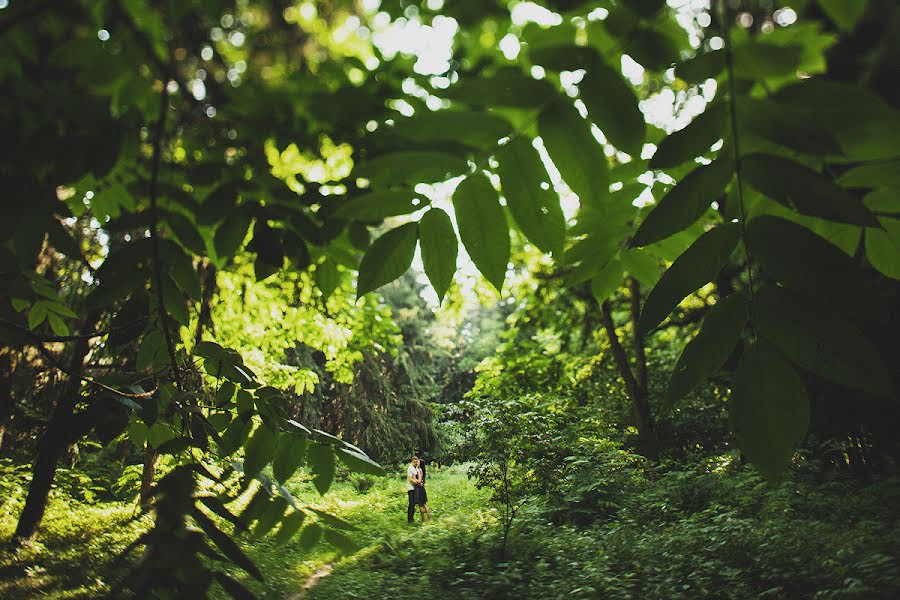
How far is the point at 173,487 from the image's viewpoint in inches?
33.7

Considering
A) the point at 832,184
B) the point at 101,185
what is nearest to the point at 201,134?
the point at 101,185

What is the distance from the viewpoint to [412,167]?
3.50ft

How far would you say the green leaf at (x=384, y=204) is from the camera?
1130 mm

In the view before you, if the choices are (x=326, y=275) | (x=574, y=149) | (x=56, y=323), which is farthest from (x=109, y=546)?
(x=574, y=149)

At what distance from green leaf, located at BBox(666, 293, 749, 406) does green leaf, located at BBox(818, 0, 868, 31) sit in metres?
0.46

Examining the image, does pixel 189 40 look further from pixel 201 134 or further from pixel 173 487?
pixel 173 487

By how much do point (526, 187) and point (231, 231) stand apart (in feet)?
2.91

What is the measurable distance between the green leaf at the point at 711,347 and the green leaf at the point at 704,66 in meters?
0.41

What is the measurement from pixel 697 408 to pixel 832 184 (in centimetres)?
1275

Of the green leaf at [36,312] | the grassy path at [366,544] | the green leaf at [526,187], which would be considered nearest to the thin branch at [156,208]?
the green leaf at [526,187]

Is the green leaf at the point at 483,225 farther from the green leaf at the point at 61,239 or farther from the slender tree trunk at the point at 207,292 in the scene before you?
the slender tree trunk at the point at 207,292

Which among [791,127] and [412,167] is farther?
[412,167]

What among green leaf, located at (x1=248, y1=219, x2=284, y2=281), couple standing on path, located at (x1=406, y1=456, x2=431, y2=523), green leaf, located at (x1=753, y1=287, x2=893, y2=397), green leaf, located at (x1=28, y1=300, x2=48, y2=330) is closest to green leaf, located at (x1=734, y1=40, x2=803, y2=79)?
green leaf, located at (x1=753, y1=287, x2=893, y2=397)

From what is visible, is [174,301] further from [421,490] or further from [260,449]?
[421,490]
